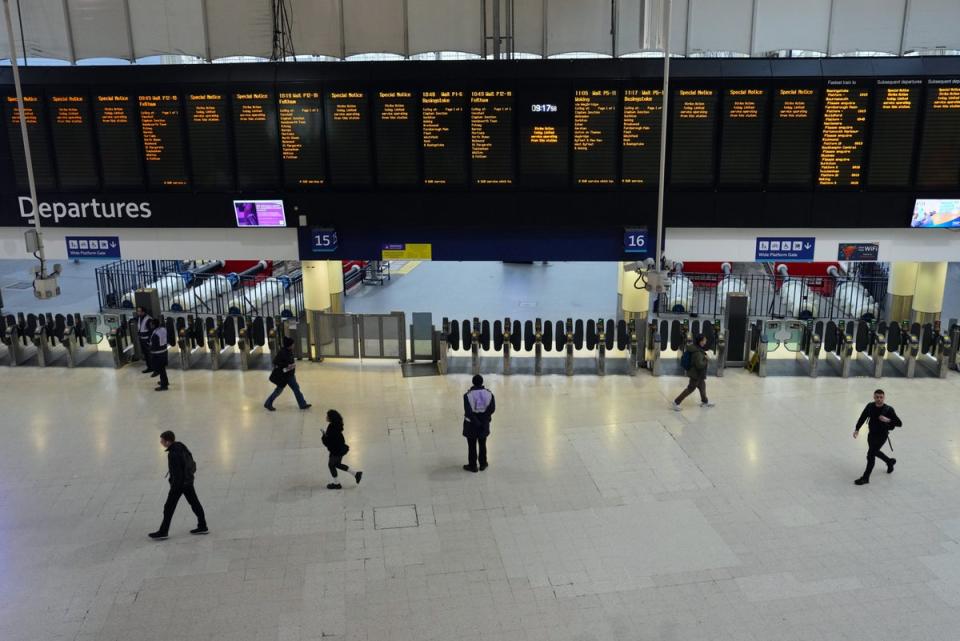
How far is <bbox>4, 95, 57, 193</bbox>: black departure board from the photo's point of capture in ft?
37.7

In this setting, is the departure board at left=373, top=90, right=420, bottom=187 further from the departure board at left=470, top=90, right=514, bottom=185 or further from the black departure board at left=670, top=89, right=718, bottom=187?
the black departure board at left=670, top=89, right=718, bottom=187

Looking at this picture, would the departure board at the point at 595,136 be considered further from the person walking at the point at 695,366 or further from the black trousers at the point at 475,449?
the black trousers at the point at 475,449

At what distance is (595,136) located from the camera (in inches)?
443

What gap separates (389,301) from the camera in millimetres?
18016

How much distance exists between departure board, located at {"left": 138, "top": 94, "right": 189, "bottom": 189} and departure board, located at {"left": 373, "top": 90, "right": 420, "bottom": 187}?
9.73 ft

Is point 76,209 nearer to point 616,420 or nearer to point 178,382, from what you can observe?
point 178,382

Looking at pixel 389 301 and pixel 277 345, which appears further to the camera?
pixel 389 301

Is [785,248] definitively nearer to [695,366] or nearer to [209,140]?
[695,366]

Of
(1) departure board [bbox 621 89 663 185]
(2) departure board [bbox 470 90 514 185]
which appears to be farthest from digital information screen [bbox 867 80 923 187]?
(2) departure board [bbox 470 90 514 185]

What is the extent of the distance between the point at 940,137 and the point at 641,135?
421cm

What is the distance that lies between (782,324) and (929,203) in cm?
272

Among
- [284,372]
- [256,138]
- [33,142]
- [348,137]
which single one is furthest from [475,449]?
[33,142]

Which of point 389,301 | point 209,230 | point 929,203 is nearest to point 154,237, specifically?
point 209,230

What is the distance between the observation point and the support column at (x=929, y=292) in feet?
44.4
